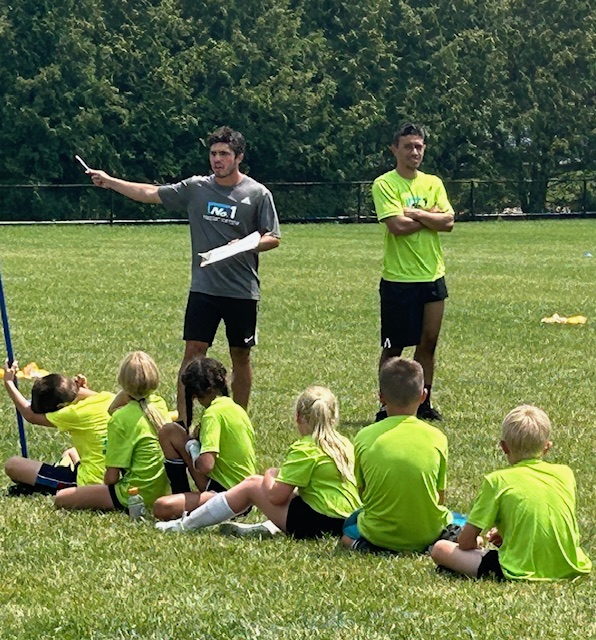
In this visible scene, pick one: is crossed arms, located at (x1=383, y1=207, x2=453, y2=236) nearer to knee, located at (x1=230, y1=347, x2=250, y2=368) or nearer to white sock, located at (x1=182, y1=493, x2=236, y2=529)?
knee, located at (x1=230, y1=347, x2=250, y2=368)

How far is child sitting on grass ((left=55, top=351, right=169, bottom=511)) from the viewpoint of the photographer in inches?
273

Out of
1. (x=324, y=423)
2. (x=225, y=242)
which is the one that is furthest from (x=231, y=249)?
(x=324, y=423)

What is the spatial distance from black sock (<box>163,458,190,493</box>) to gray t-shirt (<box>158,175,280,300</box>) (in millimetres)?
2319

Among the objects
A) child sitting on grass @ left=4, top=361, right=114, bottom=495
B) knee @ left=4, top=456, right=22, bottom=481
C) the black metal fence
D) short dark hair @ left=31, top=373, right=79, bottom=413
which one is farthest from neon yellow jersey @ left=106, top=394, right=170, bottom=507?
the black metal fence

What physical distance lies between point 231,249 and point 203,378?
2012mm

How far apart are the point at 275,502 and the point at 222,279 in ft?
9.66

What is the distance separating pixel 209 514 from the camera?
21.5 feet

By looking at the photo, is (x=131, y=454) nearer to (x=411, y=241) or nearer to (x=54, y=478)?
(x=54, y=478)

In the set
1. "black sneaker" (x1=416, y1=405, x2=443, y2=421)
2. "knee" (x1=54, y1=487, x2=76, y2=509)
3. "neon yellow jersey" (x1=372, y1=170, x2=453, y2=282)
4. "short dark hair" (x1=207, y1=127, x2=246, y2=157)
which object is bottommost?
"black sneaker" (x1=416, y1=405, x2=443, y2=421)

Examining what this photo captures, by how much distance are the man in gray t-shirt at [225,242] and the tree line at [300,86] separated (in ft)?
121

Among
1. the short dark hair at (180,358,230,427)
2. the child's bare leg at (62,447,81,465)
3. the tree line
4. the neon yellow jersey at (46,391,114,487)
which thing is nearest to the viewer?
the short dark hair at (180,358,230,427)

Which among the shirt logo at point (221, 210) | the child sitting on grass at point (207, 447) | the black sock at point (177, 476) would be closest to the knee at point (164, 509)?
the child sitting on grass at point (207, 447)

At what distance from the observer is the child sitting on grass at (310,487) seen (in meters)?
6.37

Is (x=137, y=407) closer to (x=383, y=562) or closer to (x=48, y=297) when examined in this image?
(x=383, y=562)
